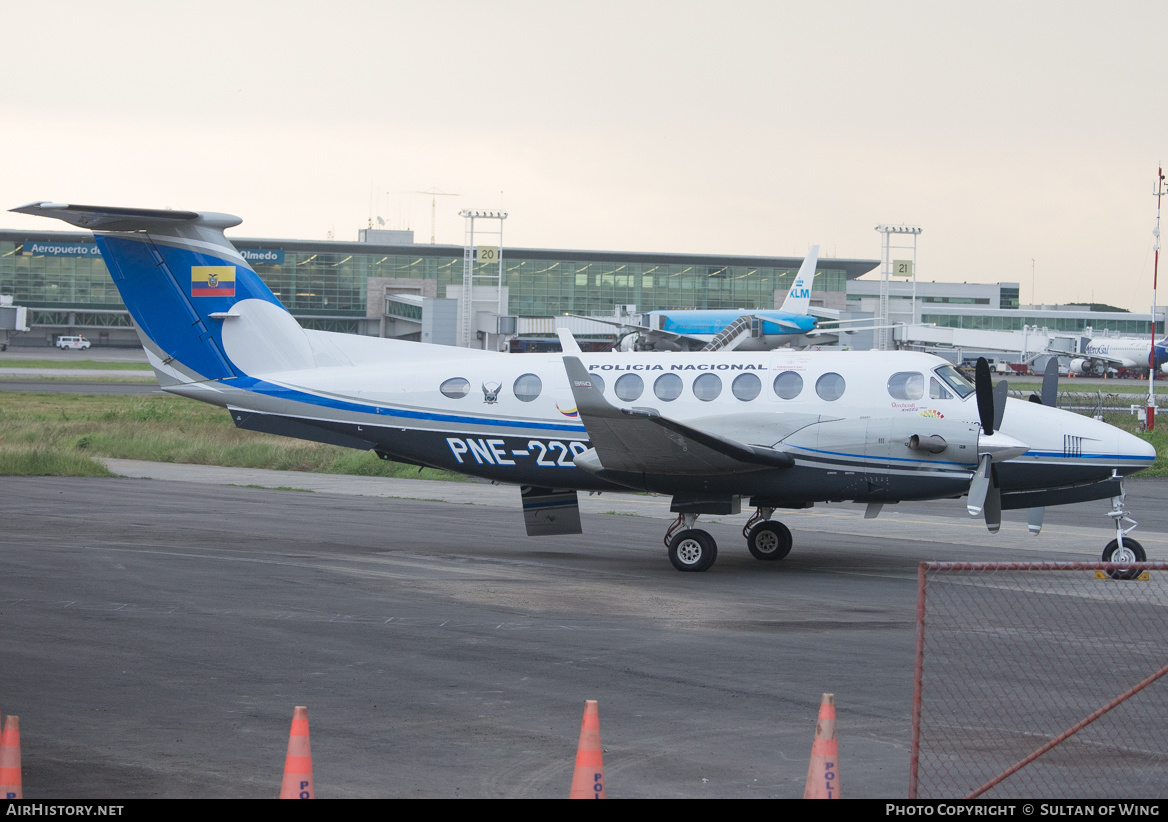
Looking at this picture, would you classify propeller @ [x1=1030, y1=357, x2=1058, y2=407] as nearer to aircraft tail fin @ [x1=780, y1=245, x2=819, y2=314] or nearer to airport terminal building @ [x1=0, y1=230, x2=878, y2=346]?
aircraft tail fin @ [x1=780, y1=245, x2=819, y2=314]

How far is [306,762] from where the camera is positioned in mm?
6168

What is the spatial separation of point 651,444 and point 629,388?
62.1 inches

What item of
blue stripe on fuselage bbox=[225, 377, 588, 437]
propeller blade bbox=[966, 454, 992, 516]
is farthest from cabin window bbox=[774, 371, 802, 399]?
blue stripe on fuselage bbox=[225, 377, 588, 437]

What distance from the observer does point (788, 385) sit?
16.7 m

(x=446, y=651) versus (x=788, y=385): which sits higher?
(x=788, y=385)

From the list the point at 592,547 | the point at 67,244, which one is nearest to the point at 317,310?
the point at 67,244

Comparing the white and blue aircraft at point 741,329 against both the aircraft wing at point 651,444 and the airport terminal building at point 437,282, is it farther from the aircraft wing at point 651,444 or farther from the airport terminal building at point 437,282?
the aircraft wing at point 651,444

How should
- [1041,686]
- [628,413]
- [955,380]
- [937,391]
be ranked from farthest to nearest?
[955,380] → [937,391] → [628,413] → [1041,686]

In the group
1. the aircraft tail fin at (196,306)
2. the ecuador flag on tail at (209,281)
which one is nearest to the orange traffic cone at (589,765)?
the aircraft tail fin at (196,306)

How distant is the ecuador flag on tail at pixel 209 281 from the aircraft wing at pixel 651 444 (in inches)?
259

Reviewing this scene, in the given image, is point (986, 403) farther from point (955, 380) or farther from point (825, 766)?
point (825, 766)

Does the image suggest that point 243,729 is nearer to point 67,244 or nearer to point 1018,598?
point 1018,598

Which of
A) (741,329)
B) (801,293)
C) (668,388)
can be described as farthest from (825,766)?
(801,293)

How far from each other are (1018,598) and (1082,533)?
25.7ft
